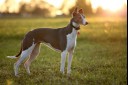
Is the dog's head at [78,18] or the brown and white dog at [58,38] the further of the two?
the brown and white dog at [58,38]

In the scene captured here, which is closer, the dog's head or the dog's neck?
the dog's head

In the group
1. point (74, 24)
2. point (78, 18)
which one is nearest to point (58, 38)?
point (74, 24)

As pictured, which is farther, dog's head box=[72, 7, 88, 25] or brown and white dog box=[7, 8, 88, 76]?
brown and white dog box=[7, 8, 88, 76]

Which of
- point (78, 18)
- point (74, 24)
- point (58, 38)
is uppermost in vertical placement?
point (78, 18)

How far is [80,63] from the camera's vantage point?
544 inches

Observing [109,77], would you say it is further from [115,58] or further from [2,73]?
[115,58]

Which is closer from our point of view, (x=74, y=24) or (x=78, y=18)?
(x=78, y=18)

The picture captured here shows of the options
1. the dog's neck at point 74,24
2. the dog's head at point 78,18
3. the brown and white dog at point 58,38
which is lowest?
the brown and white dog at point 58,38

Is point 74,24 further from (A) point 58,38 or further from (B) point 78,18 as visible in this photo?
(A) point 58,38

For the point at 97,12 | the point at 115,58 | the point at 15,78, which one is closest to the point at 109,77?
the point at 15,78

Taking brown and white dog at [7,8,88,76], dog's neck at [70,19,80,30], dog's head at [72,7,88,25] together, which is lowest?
brown and white dog at [7,8,88,76]

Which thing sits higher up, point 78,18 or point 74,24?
point 78,18

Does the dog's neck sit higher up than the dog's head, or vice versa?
the dog's head

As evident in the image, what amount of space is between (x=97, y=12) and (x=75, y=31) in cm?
10054
